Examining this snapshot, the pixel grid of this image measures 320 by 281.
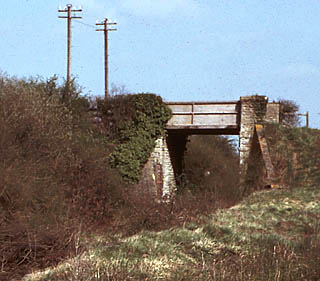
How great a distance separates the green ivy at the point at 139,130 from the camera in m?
21.6

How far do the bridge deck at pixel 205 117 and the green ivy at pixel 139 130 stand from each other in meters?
0.53

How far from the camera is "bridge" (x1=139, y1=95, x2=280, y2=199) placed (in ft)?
73.1


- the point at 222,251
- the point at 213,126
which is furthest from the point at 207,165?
the point at 222,251

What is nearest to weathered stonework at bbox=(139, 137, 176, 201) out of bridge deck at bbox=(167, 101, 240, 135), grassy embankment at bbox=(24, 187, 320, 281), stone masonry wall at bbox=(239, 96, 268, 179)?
bridge deck at bbox=(167, 101, 240, 135)

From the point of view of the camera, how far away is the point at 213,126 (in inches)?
905

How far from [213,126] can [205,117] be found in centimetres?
54

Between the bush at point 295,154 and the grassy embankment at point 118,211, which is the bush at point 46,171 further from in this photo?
the bush at point 295,154

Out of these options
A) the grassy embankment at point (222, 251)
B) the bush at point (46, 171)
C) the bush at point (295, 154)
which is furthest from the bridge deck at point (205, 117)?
the grassy embankment at point (222, 251)

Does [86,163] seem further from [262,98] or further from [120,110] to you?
[262,98]

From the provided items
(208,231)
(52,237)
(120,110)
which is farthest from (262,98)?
(52,237)

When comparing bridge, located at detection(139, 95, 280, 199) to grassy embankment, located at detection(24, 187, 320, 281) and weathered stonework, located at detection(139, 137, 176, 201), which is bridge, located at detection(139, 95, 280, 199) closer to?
weathered stonework, located at detection(139, 137, 176, 201)

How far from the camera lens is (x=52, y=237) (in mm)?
10766

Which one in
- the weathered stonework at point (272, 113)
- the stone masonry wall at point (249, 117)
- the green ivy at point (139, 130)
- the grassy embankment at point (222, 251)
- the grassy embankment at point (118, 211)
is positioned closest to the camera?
the grassy embankment at point (222, 251)

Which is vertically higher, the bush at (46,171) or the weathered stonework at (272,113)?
the weathered stonework at (272,113)
